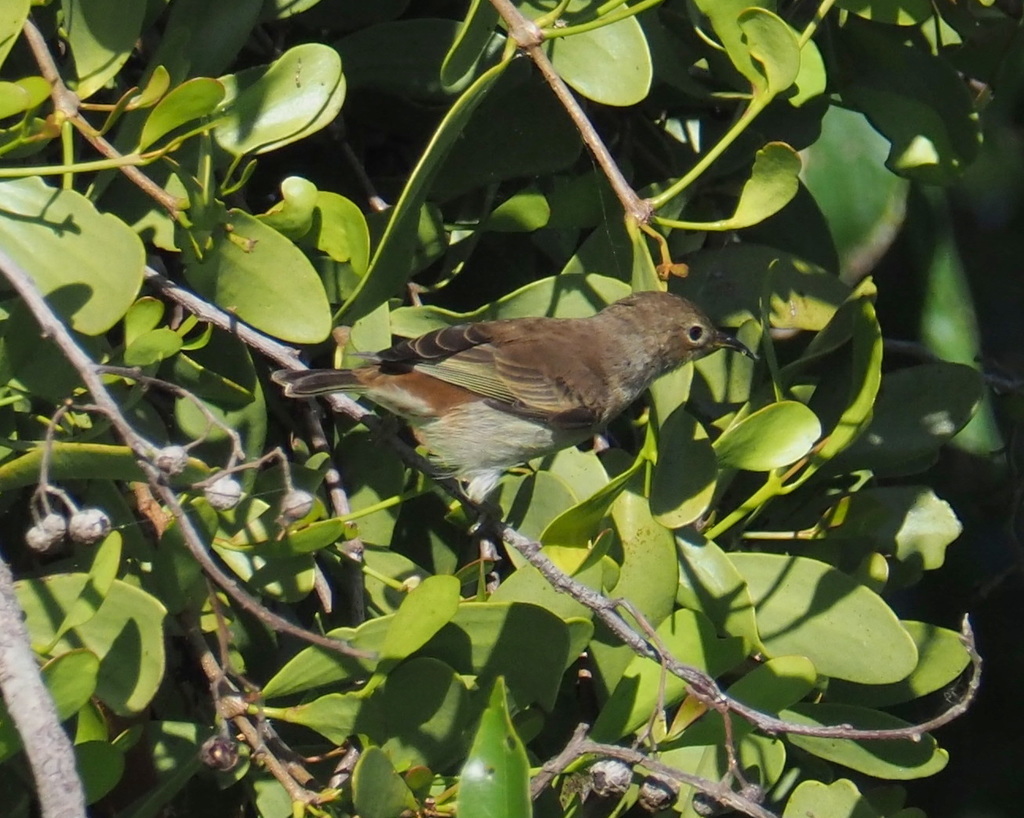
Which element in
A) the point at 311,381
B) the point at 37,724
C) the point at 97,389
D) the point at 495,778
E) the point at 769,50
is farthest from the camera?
the point at 311,381

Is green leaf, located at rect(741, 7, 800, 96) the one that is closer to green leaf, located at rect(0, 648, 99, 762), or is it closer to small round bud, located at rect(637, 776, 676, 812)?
small round bud, located at rect(637, 776, 676, 812)

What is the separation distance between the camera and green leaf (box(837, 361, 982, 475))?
2246 millimetres

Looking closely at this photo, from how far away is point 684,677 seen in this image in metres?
1.79

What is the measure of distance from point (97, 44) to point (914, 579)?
1.68 m

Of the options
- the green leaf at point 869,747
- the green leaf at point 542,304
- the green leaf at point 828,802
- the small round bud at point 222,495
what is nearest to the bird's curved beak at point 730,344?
the green leaf at point 542,304

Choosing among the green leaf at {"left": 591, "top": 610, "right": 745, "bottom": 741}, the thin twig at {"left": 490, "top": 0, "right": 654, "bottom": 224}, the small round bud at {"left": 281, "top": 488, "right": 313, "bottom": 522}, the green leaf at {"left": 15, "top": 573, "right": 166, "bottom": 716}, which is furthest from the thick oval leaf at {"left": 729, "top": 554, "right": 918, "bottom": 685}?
the green leaf at {"left": 15, "top": 573, "right": 166, "bottom": 716}

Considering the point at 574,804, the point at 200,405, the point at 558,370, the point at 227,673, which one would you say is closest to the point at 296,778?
the point at 227,673

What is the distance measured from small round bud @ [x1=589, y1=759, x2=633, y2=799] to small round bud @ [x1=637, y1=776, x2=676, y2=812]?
0.08 metres

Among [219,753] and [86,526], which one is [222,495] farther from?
[219,753]

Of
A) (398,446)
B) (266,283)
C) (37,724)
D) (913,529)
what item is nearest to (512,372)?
(398,446)

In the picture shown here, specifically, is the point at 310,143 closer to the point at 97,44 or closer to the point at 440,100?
the point at 440,100

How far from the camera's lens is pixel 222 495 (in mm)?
1734

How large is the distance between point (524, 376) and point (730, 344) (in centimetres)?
116

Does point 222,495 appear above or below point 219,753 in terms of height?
above
